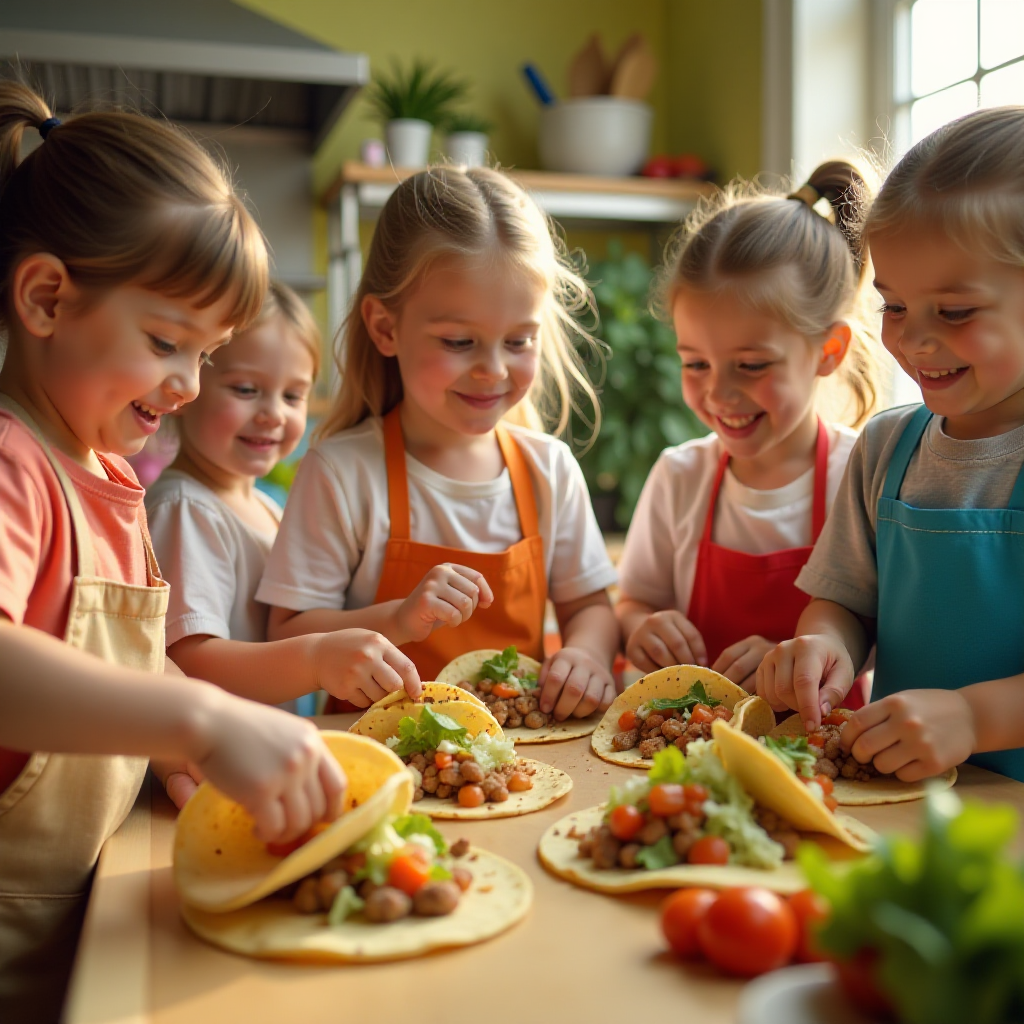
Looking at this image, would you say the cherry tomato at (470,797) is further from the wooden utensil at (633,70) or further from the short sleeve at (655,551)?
the wooden utensil at (633,70)

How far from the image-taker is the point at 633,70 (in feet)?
11.0

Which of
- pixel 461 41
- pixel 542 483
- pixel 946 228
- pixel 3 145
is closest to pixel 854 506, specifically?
pixel 946 228

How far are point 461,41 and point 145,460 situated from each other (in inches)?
72.6

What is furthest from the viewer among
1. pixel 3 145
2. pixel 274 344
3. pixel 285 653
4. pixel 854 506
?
pixel 274 344

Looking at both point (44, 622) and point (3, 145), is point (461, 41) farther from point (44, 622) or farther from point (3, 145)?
point (44, 622)

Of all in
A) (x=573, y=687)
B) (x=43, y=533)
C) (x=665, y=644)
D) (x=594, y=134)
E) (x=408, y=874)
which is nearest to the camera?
(x=408, y=874)

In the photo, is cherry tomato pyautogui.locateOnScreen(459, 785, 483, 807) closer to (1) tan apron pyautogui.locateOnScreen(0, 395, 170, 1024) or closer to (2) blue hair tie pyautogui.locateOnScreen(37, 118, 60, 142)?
(1) tan apron pyautogui.locateOnScreen(0, 395, 170, 1024)

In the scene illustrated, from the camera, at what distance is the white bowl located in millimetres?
3262

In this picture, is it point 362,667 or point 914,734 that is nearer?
point 914,734

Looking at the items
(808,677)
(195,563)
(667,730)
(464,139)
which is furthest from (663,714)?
(464,139)

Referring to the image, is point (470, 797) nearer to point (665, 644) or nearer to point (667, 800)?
point (667, 800)

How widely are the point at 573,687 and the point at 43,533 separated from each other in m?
0.63

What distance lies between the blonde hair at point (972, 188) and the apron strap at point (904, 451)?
0.85 ft

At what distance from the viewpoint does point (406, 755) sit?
42.3 inches
